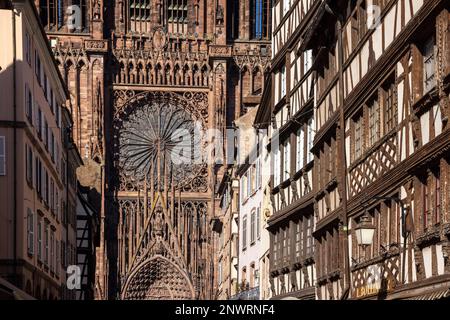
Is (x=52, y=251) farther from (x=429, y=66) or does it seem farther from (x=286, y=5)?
(x=429, y=66)

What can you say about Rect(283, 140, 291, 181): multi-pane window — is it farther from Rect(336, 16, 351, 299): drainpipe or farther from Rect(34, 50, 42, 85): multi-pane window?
Rect(336, 16, 351, 299): drainpipe

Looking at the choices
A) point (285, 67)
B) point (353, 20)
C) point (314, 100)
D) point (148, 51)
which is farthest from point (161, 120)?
point (353, 20)

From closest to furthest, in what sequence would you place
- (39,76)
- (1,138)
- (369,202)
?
1. (369,202)
2. (1,138)
3. (39,76)

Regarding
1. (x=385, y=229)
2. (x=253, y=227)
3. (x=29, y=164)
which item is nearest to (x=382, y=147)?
(x=385, y=229)

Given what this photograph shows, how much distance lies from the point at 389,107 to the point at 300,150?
41.3ft

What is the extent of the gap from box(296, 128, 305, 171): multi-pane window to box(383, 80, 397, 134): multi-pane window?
447 inches

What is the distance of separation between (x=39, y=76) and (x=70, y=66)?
40.2 m

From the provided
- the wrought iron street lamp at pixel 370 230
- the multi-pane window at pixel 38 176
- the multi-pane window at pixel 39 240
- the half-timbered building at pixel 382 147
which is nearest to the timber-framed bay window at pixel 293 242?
the half-timbered building at pixel 382 147

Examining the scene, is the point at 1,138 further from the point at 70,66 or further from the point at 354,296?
the point at 70,66

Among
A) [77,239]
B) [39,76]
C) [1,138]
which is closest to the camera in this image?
[1,138]

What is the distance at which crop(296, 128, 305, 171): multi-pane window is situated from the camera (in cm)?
3243

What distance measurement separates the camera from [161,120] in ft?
277

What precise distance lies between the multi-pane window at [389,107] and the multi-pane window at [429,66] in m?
1.87

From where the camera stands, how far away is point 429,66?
57.7 ft
